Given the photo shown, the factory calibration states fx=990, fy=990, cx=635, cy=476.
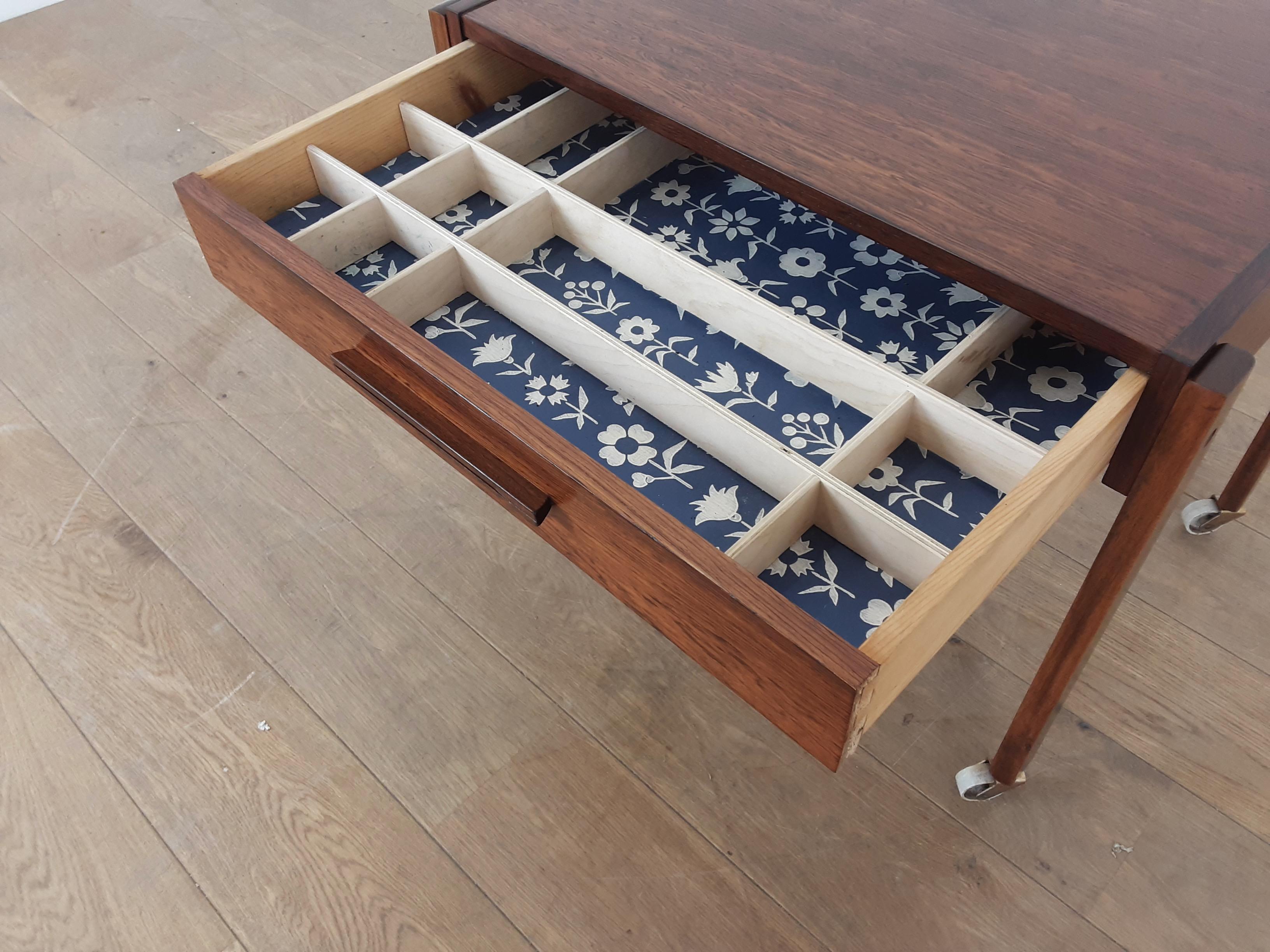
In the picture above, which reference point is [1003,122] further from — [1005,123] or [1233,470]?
[1233,470]

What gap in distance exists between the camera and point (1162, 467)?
683mm

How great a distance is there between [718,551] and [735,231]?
1.50ft

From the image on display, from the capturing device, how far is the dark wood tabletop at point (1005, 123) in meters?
0.70

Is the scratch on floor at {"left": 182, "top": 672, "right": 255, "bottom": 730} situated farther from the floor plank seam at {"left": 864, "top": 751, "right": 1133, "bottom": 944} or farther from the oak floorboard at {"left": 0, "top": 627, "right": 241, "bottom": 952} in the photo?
the floor plank seam at {"left": 864, "top": 751, "right": 1133, "bottom": 944}

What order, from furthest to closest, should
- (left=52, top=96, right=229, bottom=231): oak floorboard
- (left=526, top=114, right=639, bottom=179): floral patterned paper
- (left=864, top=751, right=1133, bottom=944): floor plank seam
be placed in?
(left=52, top=96, right=229, bottom=231): oak floorboard → (left=526, top=114, right=639, bottom=179): floral patterned paper → (left=864, top=751, right=1133, bottom=944): floor plank seam

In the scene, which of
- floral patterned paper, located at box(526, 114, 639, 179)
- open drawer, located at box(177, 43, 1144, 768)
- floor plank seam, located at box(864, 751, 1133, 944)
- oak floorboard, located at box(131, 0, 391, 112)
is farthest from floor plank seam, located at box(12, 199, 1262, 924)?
oak floorboard, located at box(131, 0, 391, 112)

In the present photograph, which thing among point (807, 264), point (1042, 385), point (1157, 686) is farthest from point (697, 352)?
point (1157, 686)

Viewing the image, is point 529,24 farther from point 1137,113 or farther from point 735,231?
point 1137,113

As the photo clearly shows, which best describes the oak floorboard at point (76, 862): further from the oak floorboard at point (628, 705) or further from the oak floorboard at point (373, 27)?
the oak floorboard at point (373, 27)

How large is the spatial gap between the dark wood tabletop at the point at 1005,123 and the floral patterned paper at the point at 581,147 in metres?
0.12

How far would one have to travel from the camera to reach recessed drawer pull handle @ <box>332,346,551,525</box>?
73 cm

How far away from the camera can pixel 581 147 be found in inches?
42.1

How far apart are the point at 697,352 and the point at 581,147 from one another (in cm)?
34

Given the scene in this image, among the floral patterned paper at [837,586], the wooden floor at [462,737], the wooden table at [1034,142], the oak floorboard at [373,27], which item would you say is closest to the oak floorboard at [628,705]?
the wooden floor at [462,737]
